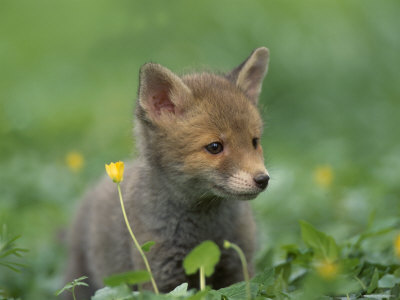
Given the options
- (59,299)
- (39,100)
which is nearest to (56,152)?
(39,100)

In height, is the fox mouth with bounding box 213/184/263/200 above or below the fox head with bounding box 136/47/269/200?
below

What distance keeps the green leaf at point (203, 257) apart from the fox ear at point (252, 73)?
1.96 m

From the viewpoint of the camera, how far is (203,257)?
2.94 m

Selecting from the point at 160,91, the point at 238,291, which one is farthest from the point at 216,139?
the point at 238,291

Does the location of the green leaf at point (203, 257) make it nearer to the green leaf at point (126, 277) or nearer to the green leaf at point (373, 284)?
the green leaf at point (126, 277)

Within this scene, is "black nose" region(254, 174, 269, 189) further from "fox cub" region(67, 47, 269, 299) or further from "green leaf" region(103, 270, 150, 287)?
"green leaf" region(103, 270, 150, 287)

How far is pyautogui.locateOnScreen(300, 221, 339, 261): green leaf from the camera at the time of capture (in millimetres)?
3439

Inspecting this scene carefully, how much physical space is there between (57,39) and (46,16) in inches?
19.1

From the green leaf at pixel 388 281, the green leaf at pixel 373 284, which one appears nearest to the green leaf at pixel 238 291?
the green leaf at pixel 373 284

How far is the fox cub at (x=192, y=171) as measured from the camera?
4070 mm

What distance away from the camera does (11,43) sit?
39.0 feet

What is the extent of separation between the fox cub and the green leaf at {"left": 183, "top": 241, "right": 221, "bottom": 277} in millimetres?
1023

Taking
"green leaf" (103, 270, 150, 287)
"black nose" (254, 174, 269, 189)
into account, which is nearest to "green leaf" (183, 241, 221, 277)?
"green leaf" (103, 270, 150, 287)

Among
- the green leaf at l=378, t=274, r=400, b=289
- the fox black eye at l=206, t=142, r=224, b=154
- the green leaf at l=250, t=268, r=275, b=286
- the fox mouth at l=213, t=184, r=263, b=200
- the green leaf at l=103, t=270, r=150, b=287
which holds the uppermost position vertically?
the fox black eye at l=206, t=142, r=224, b=154
